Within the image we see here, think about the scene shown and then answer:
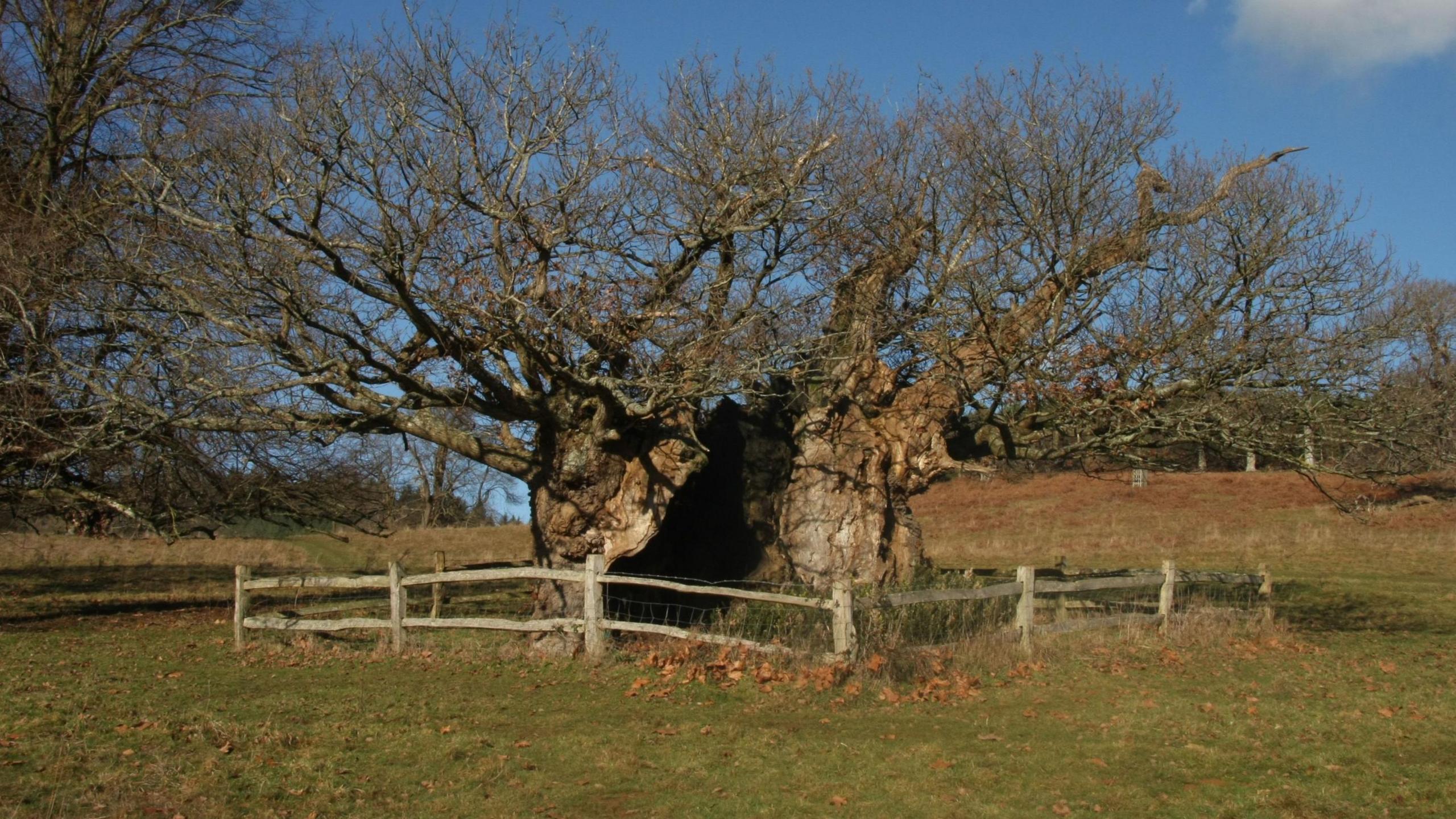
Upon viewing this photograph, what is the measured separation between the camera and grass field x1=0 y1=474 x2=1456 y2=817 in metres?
7.38

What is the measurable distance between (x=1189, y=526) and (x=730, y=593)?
29588mm

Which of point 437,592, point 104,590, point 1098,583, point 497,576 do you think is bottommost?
point 104,590

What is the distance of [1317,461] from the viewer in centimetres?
1711

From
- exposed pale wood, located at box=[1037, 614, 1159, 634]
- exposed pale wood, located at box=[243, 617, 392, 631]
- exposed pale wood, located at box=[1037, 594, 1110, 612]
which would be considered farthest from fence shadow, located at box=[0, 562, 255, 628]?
exposed pale wood, located at box=[1037, 594, 1110, 612]

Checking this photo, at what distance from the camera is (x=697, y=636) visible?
1185cm

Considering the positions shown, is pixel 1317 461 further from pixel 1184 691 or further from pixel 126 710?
pixel 126 710

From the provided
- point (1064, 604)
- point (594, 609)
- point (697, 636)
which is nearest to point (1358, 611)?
point (1064, 604)

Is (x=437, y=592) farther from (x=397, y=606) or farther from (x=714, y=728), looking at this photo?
(x=714, y=728)

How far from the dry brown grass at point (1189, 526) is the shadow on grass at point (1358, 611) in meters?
1.79

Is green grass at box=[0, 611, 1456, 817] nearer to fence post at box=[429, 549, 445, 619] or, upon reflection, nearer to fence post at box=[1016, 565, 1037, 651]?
fence post at box=[1016, 565, 1037, 651]

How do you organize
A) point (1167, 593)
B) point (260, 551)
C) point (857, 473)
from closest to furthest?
1. point (1167, 593)
2. point (857, 473)
3. point (260, 551)

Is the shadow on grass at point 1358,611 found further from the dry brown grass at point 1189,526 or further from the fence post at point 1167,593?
the fence post at point 1167,593

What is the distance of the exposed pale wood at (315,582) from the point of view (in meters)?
14.0

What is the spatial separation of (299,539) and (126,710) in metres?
35.0
